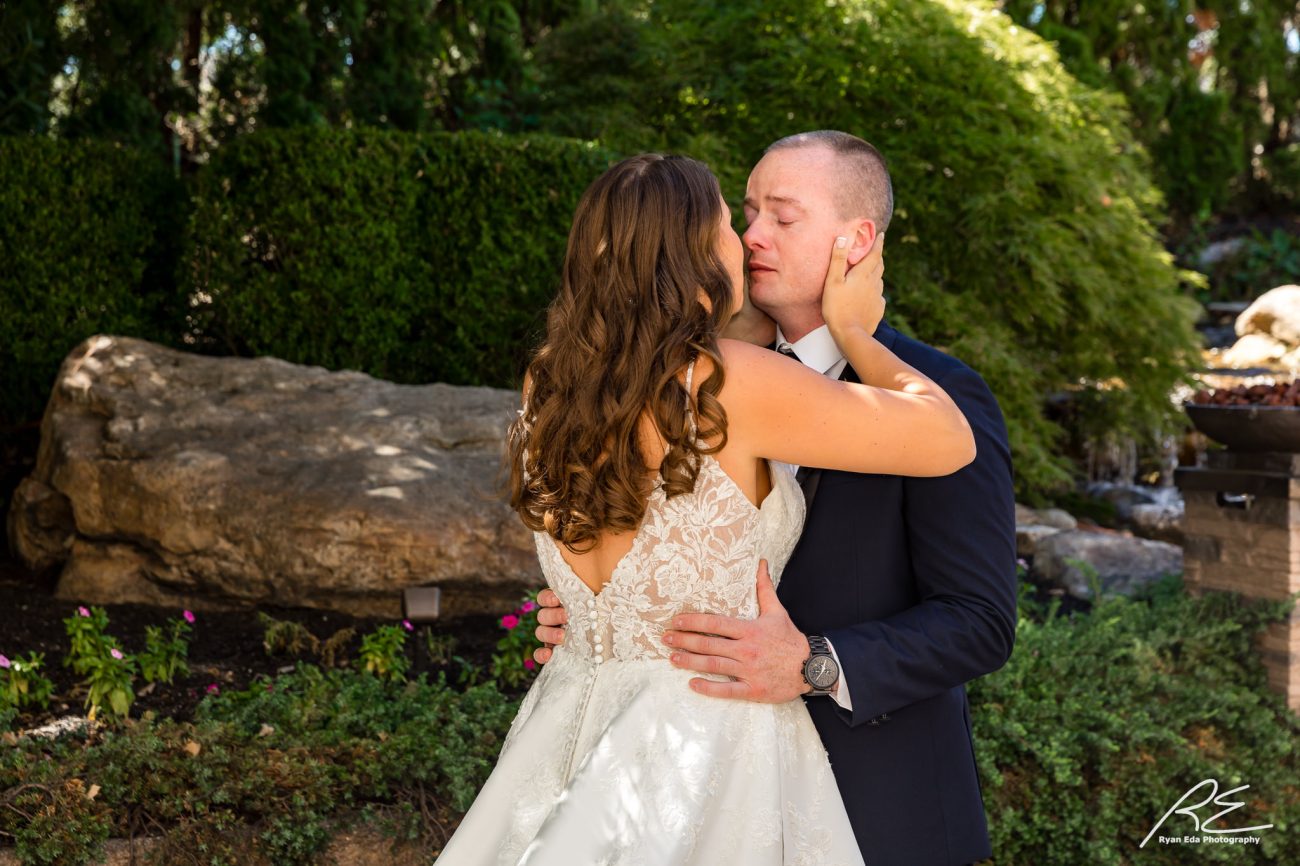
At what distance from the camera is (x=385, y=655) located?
468cm

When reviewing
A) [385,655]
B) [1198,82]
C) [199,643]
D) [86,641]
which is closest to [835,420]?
[385,655]

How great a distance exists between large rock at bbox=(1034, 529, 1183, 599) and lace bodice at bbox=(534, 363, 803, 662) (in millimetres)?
4693

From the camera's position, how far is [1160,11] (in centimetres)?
1756

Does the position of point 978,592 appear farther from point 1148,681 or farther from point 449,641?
point 449,641

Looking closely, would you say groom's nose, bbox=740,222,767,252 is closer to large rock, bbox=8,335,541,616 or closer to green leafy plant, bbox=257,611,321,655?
large rock, bbox=8,335,541,616

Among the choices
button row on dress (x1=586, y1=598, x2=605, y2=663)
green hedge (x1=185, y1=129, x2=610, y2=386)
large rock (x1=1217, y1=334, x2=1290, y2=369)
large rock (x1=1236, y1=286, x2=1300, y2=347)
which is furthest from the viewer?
large rock (x1=1236, y1=286, x2=1300, y2=347)

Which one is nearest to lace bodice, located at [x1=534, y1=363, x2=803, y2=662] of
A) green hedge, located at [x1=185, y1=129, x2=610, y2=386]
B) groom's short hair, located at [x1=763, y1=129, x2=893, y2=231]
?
groom's short hair, located at [x1=763, y1=129, x2=893, y2=231]

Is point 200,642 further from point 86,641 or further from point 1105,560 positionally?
point 1105,560

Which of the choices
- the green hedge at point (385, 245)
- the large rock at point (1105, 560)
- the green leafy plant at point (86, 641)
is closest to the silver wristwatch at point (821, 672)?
the green leafy plant at point (86, 641)

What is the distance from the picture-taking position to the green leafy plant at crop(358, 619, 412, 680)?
184 inches

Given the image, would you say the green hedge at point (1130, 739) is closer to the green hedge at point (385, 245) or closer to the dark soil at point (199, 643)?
the dark soil at point (199, 643)

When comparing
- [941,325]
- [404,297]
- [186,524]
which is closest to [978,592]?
[186,524]

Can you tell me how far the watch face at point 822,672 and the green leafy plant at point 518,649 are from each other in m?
2.47

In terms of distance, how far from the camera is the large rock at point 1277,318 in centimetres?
1411
